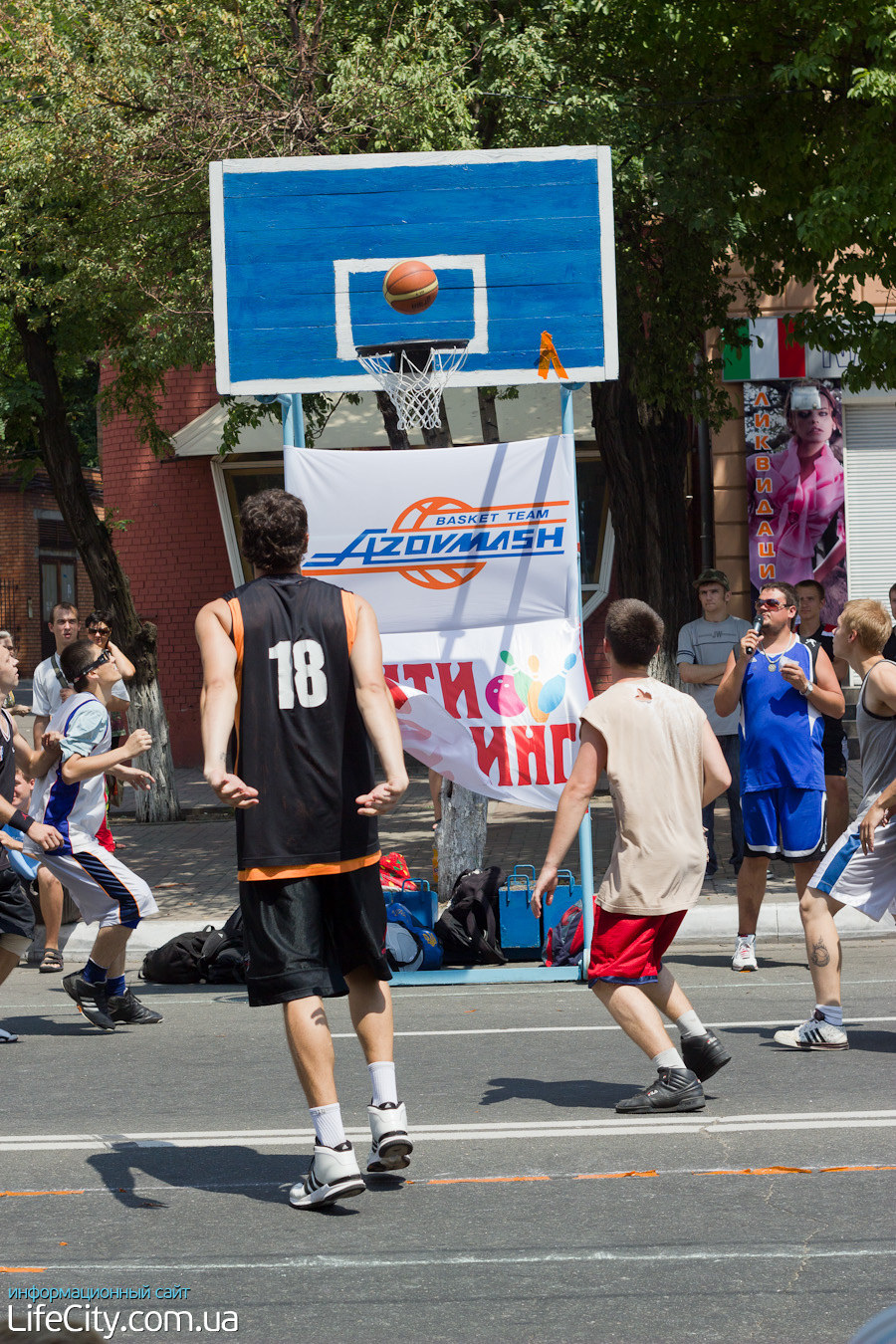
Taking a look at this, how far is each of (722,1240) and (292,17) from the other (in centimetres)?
1095

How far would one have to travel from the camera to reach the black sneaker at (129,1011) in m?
7.41

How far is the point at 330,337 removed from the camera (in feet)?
28.8

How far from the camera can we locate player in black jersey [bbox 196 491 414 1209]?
4520 mm

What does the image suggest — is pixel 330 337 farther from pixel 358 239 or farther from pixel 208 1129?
pixel 208 1129

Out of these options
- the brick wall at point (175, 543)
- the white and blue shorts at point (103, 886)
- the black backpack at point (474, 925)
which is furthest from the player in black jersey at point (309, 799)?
the brick wall at point (175, 543)

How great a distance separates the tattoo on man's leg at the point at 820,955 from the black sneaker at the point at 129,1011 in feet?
10.9

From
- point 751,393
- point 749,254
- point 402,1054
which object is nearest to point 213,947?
point 402,1054

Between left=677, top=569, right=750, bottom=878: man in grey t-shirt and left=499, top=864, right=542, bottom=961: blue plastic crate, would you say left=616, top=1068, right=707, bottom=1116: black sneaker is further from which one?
left=677, top=569, right=750, bottom=878: man in grey t-shirt

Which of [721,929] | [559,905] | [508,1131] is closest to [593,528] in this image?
[721,929]

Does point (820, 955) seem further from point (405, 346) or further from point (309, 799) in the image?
point (405, 346)

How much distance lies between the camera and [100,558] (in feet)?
52.4

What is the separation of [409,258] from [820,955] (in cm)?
474

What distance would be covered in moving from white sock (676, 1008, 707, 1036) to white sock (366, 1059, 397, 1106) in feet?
4.31

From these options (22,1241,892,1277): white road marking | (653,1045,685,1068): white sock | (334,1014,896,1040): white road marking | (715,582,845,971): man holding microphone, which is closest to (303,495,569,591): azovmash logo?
(715,582,845,971): man holding microphone
